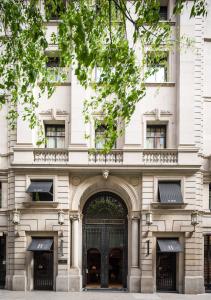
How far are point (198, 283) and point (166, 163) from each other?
6933 millimetres

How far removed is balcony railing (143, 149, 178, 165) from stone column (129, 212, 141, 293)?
3.17 metres

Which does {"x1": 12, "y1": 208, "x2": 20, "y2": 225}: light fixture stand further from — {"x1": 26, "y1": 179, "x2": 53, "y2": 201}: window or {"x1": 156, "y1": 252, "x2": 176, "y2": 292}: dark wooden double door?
{"x1": 156, "y1": 252, "x2": 176, "y2": 292}: dark wooden double door

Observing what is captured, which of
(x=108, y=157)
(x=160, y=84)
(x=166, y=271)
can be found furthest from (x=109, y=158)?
(x=166, y=271)

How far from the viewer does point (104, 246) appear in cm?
2562

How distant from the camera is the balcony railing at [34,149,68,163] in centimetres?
2494

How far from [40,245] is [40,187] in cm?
324

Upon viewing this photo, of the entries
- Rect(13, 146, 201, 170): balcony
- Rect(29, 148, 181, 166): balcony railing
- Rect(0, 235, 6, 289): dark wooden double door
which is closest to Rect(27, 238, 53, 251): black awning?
Rect(0, 235, 6, 289): dark wooden double door

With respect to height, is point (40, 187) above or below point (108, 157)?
below

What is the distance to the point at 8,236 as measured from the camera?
83.1ft

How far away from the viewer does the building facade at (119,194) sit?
24547mm

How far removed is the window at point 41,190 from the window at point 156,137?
20.8 feet

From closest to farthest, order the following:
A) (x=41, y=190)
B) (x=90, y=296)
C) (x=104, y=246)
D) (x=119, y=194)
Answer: (x=90, y=296), (x=41, y=190), (x=104, y=246), (x=119, y=194)

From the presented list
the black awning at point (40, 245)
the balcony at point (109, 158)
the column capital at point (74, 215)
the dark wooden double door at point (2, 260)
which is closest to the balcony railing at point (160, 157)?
the balcony at point (109, 158)

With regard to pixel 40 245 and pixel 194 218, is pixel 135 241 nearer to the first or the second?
pixel 194 218
